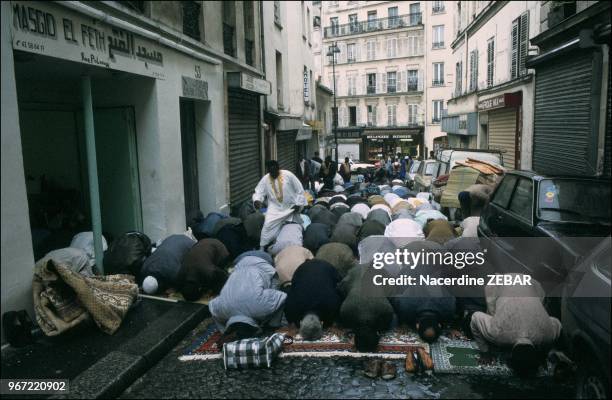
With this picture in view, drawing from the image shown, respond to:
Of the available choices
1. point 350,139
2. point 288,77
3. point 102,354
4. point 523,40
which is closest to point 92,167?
point 102,354

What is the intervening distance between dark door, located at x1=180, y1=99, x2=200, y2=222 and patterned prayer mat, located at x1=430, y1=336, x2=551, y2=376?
22.6 feet

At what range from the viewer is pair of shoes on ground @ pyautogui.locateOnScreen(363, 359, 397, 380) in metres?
4.62

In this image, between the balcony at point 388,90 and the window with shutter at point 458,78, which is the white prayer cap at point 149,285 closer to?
the window with shutter at point 458,78

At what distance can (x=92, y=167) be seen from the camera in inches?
265

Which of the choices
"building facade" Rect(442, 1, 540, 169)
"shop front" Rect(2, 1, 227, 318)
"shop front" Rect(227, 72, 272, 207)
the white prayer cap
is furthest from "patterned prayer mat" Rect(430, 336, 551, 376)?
"building facade" Rect(442, 1, 540, 169)

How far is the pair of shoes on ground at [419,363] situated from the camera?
471 cm

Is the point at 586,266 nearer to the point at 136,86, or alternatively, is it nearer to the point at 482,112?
the point at 136,86

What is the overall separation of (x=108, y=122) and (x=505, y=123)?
1425 centimetres

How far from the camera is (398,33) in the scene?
42812 mm

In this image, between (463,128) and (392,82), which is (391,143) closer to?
(392,82)

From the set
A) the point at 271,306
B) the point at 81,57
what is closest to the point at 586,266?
the point at 271,306

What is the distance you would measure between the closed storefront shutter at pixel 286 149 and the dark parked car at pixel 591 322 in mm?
15719

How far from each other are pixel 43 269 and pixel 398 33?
41.8 meters

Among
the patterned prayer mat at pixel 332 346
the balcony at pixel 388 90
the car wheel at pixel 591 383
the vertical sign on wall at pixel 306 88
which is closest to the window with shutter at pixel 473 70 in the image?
the vertical sign on wall at pixel 306 88
